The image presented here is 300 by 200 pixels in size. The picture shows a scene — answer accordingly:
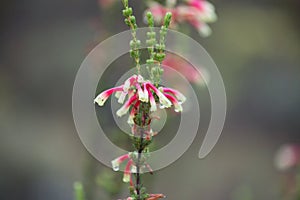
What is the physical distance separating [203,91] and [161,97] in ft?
6.14

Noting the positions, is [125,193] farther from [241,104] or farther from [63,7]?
[63,7]

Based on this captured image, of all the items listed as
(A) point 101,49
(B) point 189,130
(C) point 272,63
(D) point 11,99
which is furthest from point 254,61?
(B) point 189,130

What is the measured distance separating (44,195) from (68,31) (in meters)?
0.75

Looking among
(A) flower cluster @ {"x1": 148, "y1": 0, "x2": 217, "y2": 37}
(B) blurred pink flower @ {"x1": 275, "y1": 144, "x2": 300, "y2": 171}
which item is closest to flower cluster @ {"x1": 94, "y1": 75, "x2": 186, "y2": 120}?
(A) flower cluster @ {"x1": 148, "y1": 0, "x2": 217, "y2": 37}

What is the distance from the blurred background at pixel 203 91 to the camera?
2506 mm

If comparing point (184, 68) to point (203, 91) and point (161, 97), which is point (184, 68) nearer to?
point (161, 97)

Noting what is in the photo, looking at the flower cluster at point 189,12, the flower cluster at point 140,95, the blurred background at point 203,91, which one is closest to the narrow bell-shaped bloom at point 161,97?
the flower cluster at point 140,95

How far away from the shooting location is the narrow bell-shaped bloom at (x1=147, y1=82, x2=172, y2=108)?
62 cm

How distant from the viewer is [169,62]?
3.95 feet

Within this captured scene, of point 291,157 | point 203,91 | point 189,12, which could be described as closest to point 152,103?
point 189,12

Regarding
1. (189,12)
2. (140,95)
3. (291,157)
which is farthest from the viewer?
(291,157)

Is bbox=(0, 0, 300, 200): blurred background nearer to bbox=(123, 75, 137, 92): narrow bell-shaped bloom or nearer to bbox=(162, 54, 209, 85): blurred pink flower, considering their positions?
bbox=(162, 54, 209, 85): blurred pink flower

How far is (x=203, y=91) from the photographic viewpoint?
2.48 meters

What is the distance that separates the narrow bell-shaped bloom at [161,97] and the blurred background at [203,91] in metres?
1.84
